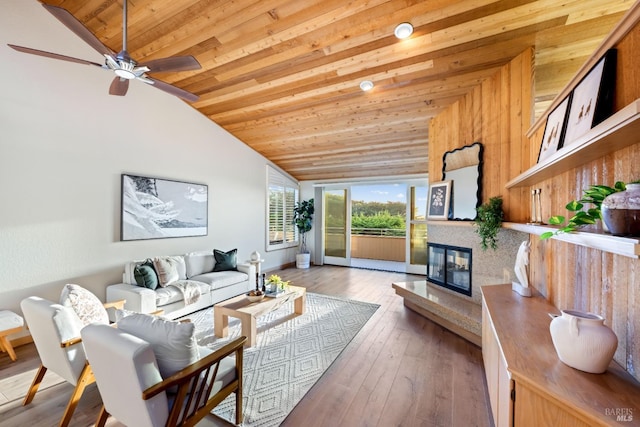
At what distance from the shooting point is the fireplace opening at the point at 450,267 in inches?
140

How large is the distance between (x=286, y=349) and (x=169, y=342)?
64.2 inches

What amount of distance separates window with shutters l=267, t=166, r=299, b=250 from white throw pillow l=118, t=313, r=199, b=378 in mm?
4929

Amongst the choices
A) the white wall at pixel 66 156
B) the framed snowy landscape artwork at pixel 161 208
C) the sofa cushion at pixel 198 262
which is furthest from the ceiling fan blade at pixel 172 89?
the sofa cushion at pixel 198 262

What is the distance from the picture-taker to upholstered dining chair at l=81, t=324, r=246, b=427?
4.17ft

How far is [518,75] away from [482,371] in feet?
10.3

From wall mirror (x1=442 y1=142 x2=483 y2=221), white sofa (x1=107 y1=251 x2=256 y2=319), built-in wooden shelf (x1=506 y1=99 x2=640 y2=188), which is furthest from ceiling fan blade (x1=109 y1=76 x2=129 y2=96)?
wall mirror (x1=442 y1=142 x2=483 y2=221)

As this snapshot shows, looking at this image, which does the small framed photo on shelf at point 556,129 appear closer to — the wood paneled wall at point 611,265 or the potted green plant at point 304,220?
the wood paneled wall at point 611,265

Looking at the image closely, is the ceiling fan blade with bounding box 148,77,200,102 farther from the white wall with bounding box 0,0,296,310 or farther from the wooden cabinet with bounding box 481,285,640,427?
the wooden cabinet with bounding box 481,285,640,427

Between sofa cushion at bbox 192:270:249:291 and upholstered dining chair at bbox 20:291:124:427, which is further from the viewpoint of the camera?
sofa cushion at bbox 192:270:249:291

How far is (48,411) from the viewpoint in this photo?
193cm

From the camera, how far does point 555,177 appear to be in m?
2.00

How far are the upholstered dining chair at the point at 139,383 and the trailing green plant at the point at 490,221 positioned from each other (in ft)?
9.66

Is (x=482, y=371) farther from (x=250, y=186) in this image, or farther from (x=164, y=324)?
(x=250, y=186)

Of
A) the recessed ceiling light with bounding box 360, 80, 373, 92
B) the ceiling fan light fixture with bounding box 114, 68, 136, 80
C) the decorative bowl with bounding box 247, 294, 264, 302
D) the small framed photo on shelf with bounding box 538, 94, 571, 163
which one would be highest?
the recessed ceiling light with bounding box 360, 80, 373, 92
